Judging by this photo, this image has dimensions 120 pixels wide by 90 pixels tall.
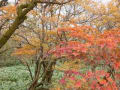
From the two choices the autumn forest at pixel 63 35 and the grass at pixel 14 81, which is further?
the grass at pixel 14 81

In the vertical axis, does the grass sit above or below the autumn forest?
below

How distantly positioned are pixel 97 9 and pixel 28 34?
3139 millimetres

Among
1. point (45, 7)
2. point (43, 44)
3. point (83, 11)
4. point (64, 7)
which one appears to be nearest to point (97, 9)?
point (83, 11)

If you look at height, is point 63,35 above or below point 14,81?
above

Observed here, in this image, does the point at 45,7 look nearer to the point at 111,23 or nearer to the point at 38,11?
the point at 38,11

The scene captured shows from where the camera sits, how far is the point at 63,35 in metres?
7.51

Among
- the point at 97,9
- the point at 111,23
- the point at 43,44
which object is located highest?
the point at 97,9

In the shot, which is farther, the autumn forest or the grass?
the grass

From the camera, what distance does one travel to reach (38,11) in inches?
317

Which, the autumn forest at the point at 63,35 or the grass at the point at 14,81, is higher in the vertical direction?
the autumn forest at the point at 63,35

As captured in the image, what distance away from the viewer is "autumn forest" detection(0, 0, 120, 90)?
3969 millimetres

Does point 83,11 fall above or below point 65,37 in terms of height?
above

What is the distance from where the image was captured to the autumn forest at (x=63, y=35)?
3.97 meters

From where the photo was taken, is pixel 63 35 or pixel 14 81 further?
pixel 14 81
